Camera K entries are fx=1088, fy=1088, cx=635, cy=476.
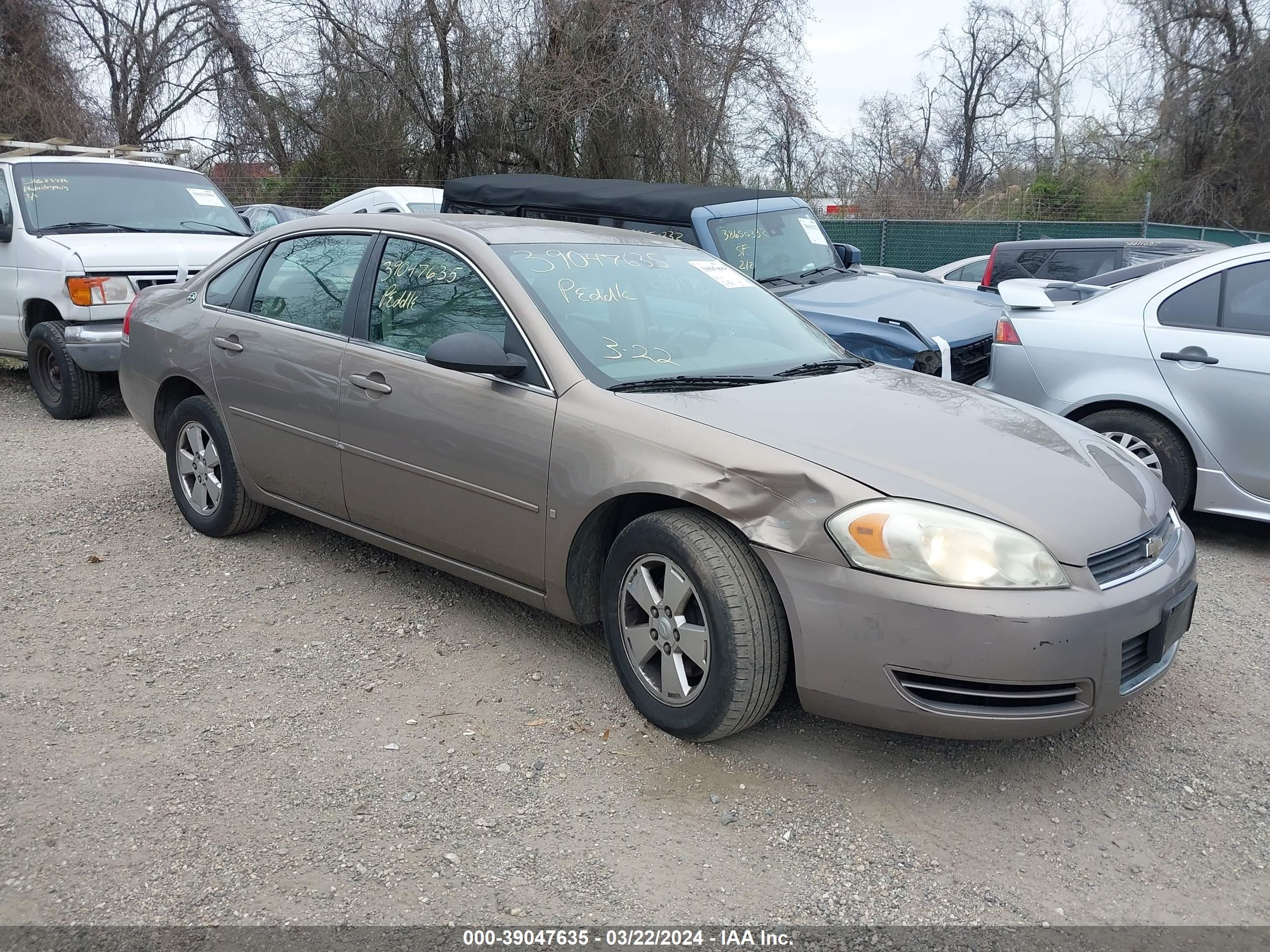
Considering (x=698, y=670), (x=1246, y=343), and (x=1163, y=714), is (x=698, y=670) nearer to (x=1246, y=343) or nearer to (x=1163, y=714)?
(x=1163, y=714)

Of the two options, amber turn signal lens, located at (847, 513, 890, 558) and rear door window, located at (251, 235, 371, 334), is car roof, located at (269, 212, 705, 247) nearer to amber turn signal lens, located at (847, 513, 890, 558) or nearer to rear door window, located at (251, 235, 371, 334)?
rear door window, located at (251, 235, 371, 334)

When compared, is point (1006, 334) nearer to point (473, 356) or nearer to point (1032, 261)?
point (473, 356)

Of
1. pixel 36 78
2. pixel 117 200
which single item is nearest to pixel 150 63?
pixel 36 78

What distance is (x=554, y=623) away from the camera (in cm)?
445

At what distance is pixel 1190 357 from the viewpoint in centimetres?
556

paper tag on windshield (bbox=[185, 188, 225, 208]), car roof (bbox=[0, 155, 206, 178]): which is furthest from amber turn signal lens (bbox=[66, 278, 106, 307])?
paper tag on windshield (bbox=[185, 188, 225, 208])

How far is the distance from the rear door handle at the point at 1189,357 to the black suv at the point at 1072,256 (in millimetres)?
4222

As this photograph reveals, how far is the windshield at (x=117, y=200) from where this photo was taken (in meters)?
8.36

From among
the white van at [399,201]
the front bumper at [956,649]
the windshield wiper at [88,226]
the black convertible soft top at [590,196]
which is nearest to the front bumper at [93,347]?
the windshield wiper at [88,226]

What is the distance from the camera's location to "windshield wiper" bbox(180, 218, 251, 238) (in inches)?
350

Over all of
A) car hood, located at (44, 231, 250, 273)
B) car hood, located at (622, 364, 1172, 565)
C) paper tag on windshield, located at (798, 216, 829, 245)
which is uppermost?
paper tag on windshield, located at (798, 216, 829, 245)

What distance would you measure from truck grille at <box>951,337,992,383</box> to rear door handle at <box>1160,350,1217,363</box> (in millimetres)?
1290

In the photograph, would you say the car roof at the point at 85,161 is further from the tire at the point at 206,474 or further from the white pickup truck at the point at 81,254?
the tire at the point at 206,474

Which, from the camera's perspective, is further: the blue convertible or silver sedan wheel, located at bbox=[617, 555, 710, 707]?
the blue convertible
